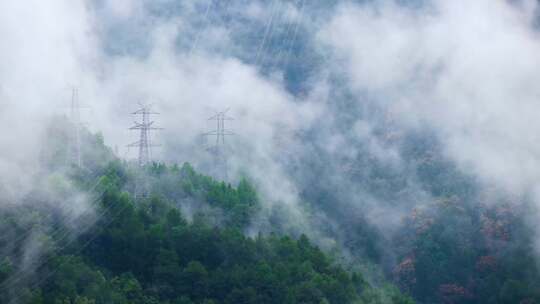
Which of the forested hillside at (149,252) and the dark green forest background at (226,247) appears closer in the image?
the forested hillside at (149,252)

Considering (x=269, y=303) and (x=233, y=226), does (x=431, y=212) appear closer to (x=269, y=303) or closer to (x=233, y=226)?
(x=233, y=226)

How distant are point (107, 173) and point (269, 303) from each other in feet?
29.6

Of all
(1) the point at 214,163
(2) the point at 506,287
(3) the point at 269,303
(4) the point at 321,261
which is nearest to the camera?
(3) the point at 269,303

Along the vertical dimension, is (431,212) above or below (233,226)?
above

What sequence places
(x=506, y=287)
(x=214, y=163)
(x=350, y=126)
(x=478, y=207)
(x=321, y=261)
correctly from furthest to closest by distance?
(x=350, y=126), (x=214, y=163), (x=478, y=207), (x=506, y=287), (x=321, y=261)

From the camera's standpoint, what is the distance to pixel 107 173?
44.4 meters

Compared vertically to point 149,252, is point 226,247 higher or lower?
higher

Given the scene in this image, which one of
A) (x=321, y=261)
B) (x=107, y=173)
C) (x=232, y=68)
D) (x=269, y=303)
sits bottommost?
(x=269, y=303)

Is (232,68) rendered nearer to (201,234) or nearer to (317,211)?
(317,211)

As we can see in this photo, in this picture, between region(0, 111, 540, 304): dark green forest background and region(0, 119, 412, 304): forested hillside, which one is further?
region(0, 111, 540, 304): dark green forest background

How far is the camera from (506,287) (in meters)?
48.5

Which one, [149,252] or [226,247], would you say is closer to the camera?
[149,252]

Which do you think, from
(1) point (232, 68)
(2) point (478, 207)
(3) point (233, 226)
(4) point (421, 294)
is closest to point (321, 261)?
(3) point (233, 226)

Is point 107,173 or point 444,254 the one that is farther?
point 444,254
